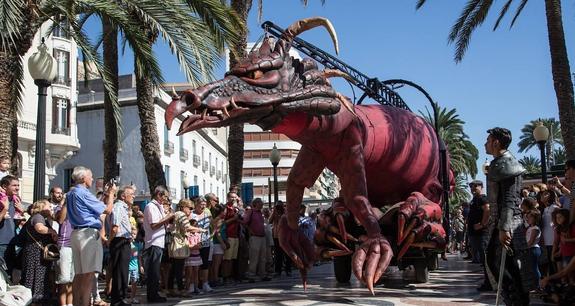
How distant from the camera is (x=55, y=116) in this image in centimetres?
3002

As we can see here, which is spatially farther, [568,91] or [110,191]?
[568,91]

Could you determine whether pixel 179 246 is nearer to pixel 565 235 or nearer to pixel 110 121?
pixel 565 235

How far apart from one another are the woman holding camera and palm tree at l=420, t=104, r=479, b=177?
116 ft

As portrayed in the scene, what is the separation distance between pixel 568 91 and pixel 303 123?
1016cm

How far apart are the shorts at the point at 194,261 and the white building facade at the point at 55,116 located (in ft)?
60.8

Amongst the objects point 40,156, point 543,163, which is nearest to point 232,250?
point 40,156

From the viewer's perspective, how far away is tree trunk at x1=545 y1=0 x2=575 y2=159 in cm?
1439

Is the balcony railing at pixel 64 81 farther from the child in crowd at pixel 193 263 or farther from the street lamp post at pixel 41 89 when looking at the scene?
the child in crowd at pixel 193 263

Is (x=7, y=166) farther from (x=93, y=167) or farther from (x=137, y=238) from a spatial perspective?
(x=93, y=167)

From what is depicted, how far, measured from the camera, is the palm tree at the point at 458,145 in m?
41.8

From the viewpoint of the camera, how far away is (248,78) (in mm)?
6418

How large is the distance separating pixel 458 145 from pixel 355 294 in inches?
1455

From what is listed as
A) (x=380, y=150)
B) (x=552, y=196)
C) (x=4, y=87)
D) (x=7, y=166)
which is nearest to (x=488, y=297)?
(x=552, y=196)

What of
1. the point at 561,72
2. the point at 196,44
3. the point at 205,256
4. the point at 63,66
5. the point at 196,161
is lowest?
the point at 205,256
